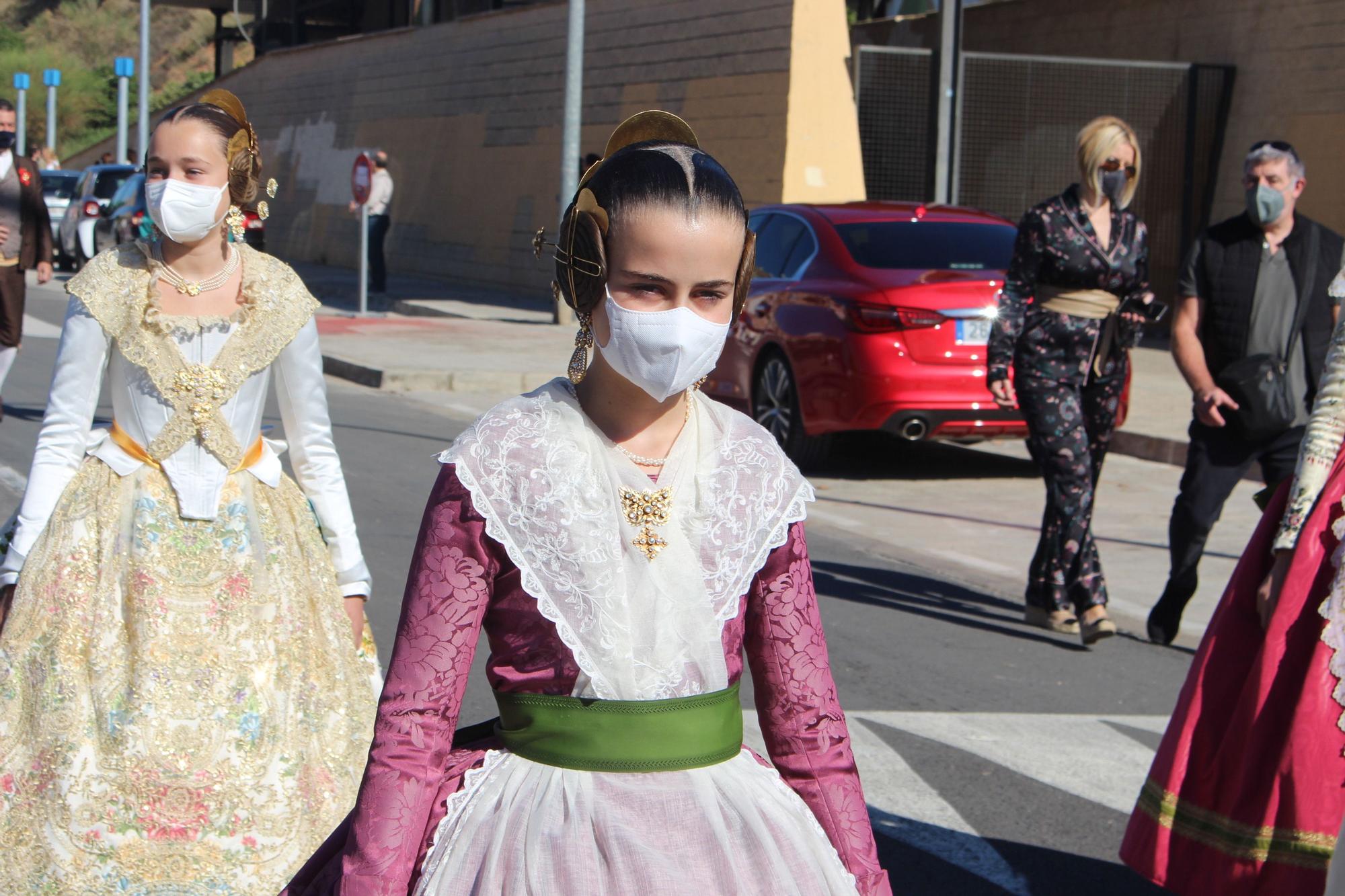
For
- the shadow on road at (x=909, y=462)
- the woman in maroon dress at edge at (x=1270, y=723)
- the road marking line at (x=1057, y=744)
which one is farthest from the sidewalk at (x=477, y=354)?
the woman in maroon dress at edge at (x=1270, y=723)

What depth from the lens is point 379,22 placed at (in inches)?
1660

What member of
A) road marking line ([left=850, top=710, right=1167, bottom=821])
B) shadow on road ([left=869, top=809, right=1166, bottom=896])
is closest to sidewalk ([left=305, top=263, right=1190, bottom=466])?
road marking line ([left=850, top=710, right=1167, bottom=821])

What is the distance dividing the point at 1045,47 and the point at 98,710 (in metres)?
19.1

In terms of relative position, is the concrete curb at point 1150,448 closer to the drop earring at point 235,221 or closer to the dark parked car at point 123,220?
the drop earring at point 235,221

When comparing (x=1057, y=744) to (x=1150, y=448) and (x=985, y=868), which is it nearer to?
(x=985, y=868)

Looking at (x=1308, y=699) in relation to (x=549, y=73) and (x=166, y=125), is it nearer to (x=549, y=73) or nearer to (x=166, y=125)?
(x=166, y=125)

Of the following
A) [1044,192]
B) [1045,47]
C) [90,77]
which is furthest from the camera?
[90,77]

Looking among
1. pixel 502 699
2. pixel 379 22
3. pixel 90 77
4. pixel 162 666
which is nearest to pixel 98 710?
pixel 162 666

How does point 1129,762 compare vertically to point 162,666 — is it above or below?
below

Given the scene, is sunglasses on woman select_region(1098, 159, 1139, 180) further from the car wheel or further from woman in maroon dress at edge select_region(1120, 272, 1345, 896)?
the car wheel

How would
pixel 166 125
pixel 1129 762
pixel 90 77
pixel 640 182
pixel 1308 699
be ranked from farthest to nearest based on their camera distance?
pixel 90 77, pixel 1129 762, pixel 166 125, pixel 1308 699, pixel 640 182

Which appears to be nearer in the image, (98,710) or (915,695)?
(98,710)

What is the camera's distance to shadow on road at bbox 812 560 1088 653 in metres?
7.22

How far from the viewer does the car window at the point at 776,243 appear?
11625mm
